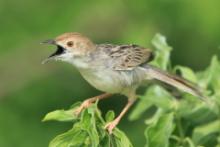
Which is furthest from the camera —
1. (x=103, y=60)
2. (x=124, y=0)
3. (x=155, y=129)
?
(x=124, y=0)

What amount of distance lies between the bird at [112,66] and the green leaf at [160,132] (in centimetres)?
22

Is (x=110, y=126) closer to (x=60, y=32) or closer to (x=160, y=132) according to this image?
(x=160, y=132)

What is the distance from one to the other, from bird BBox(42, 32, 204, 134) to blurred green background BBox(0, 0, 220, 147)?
4067 millimetres

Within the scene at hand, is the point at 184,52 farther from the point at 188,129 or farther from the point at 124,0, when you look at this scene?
the point at 188,129

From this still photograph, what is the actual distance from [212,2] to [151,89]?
13.3 ft

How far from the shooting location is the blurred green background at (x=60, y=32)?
10.6 meters

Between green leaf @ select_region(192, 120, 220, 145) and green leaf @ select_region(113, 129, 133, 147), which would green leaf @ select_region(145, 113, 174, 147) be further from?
green leaf @ select_region(192, 120, 220, 145)

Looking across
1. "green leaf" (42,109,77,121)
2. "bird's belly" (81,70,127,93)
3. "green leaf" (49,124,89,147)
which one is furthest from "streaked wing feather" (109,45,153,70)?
"green leaf" (49,124,89,147)

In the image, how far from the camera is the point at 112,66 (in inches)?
241

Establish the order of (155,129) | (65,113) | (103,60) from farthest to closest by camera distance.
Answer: (103,60)
(155,129)
(65,113)

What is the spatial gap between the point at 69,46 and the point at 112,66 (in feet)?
1.40

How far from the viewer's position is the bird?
227 inches

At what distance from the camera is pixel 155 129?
18.2 feet

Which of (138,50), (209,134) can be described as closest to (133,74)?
(138,50)
